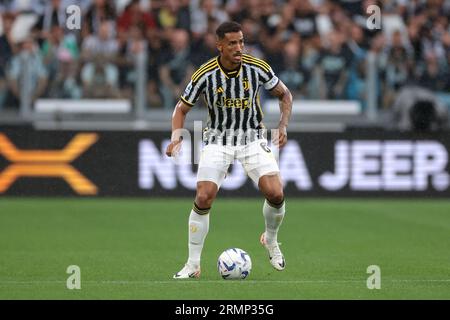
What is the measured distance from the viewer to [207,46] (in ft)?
64.5

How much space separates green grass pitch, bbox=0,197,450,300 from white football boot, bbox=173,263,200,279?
0.35 feet

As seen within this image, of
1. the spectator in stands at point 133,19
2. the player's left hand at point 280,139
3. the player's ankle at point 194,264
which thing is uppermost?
the spectator in stands at point 133,19

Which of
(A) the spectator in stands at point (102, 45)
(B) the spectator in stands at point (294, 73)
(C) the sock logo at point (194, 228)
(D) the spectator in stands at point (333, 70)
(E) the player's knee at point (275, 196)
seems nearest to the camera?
(C) the sock logo at point (194, 228)

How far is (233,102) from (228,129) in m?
0.29

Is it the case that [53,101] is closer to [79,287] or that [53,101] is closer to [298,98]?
[298,98]

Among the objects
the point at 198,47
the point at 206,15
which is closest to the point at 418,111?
the point at 198,47

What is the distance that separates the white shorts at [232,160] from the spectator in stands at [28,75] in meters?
9.23

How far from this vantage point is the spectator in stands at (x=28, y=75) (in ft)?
63.4

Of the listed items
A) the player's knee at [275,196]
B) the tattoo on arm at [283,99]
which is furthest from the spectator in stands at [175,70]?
the player's knee at [275,196]

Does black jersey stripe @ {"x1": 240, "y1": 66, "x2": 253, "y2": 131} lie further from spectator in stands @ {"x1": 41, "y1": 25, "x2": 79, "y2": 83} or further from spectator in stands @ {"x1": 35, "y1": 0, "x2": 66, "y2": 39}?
spectator in stands @ {"x1": 35, "y1": 0, "x2": 66, "y2": 39}

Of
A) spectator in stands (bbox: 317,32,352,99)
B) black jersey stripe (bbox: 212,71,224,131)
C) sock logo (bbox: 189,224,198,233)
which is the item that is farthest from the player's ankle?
spectator in stands (bbox: 317,32,352,99)

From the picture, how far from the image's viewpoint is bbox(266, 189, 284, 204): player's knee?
10617mm

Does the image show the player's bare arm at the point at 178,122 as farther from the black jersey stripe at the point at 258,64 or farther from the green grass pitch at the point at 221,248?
the green grass pitch at the point at 221,248
